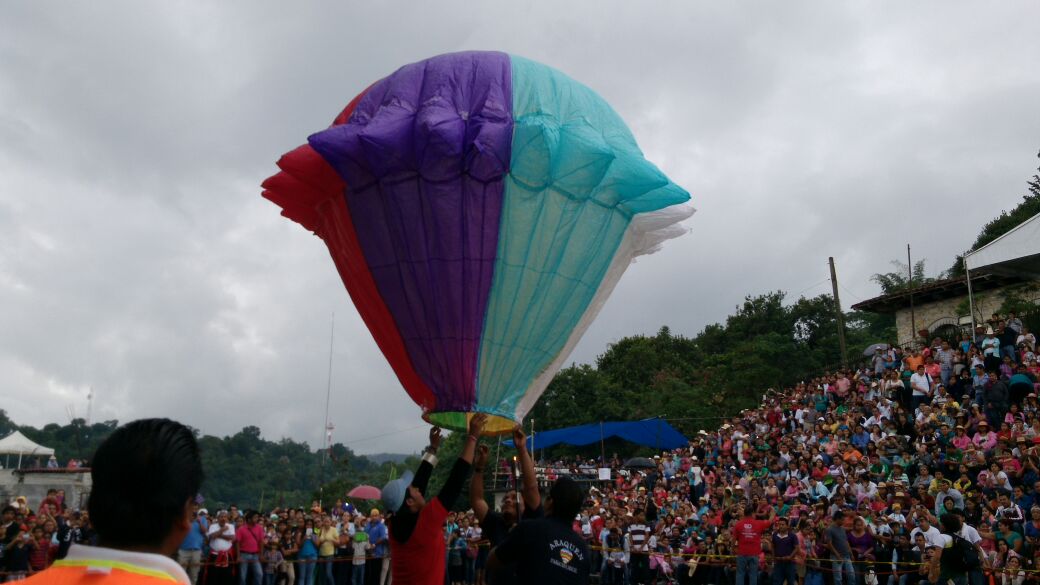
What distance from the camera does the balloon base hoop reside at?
27.1ft

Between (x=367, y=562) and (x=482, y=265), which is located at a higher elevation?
(x=482, y=265)

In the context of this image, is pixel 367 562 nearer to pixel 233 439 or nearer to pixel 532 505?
pixel 532 505

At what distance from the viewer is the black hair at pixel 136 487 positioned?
1727 mm

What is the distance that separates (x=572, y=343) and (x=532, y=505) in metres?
3.74

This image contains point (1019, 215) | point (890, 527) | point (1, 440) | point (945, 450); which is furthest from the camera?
point (1019, 215)

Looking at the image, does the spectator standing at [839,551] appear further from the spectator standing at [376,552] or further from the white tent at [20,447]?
the white tent at [20,447]

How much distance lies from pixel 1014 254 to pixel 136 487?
799 inches

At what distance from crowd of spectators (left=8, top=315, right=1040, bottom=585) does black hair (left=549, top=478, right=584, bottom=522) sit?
6341 millimetres

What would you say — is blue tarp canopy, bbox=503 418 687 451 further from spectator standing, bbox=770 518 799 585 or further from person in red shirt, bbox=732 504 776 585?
spectator standing, bbox=770 518 799 585

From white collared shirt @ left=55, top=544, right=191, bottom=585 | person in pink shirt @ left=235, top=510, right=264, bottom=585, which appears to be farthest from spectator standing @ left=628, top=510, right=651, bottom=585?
white collared shirt @ left=55, top=544, right=191, bottom=585

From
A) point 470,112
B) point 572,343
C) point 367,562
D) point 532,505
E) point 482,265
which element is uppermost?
point 470,112

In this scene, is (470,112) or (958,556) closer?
(470,112)

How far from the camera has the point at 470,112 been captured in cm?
827

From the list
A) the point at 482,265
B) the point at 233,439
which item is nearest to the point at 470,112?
the point at 482,265
